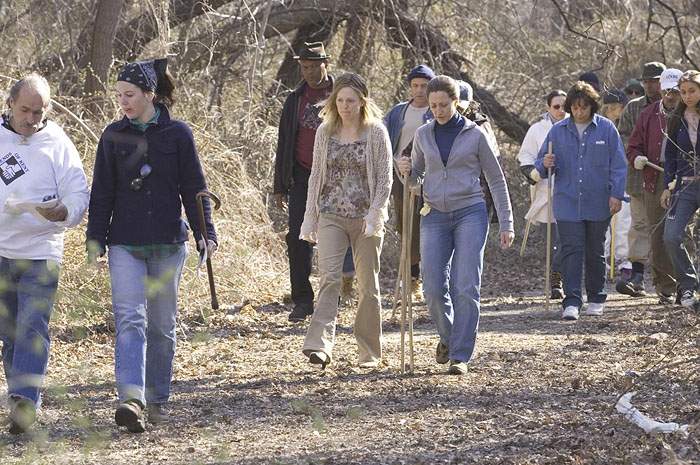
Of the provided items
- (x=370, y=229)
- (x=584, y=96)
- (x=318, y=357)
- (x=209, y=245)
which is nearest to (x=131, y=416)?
(x=209, y=245)

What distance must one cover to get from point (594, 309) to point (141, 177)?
18.8 ft

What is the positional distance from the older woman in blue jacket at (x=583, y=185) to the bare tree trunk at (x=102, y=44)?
180 inches

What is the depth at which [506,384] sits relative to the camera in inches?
328

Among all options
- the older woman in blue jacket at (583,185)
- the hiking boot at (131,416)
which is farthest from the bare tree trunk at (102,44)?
the hiking boot at (131,416)

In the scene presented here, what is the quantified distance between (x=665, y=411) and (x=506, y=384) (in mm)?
1479

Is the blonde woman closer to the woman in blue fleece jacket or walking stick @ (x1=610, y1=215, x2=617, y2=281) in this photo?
the woman in blue fleece jacket

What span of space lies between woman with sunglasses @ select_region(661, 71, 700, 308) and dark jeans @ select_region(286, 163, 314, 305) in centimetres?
291

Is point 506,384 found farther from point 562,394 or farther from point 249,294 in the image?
point 249,294

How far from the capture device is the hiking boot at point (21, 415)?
697 centimetres

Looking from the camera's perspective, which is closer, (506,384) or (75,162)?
(75,162)

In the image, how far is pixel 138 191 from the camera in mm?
7105

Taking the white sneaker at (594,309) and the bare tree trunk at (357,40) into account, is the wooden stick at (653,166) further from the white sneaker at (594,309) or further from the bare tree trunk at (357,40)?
the bare tree trunk at (357,40)

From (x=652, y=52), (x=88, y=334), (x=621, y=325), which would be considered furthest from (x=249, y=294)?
(x=652, y=52)

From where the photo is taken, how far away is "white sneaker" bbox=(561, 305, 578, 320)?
37.5ft
